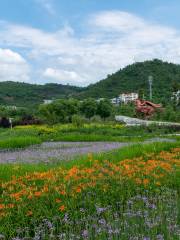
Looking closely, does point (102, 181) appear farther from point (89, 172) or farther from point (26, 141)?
A: point (26, 141)

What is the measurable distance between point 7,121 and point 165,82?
29.9 m

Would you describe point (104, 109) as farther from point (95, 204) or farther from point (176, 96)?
point (95, 204)

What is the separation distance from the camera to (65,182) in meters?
6.16

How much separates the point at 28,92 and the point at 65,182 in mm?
73352

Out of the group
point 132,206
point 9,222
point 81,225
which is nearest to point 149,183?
point 132,206

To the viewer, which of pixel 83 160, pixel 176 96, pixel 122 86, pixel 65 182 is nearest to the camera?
pixel 65 182

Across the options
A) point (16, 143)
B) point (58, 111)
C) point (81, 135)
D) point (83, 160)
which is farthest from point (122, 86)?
point (83, 160)

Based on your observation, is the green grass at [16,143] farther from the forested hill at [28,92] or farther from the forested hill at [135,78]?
the forested hill at [28,92]

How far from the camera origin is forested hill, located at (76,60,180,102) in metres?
59.0

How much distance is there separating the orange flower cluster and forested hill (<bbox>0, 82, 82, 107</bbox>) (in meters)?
61.0

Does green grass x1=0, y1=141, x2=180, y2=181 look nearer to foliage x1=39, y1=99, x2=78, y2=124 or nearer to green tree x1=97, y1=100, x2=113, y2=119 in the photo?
foliage x1=39, y1=99, x2=78, y2=124

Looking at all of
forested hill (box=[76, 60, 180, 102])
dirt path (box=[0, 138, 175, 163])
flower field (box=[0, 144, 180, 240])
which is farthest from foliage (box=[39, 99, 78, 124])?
flower field (box=[0, 144, 180, 240])

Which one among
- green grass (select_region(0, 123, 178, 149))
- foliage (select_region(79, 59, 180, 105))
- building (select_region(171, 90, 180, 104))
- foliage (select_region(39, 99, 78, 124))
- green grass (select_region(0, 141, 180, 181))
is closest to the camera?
green grass (select_region(0, 141, 180, 181))

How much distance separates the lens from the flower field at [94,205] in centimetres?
455
